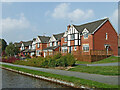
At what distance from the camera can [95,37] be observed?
113 ft

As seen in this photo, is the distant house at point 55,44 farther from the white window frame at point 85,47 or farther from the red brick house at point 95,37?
the white window frame at point 85,47

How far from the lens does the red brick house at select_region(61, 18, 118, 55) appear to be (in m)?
34.6

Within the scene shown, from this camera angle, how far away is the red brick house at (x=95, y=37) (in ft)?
114

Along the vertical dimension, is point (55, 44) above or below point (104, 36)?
below

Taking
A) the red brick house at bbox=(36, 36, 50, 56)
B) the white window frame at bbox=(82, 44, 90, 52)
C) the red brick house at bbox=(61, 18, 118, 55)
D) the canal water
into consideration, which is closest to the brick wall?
the red brick house at bbox=(61, 18, 118, 55)

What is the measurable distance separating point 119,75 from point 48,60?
45.5ft

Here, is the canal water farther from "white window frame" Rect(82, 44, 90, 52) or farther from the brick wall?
the brick wall

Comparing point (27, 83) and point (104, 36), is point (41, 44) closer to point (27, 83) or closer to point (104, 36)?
point (104, 36)

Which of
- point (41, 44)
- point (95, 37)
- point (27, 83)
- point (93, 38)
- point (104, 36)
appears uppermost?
point (104, 36)

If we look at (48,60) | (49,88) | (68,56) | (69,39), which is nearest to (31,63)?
(48,60)

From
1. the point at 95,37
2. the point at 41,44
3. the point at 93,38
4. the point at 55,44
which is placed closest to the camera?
the point at 93,38

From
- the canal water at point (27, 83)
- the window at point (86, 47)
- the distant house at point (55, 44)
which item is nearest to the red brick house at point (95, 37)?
the window at point (86, 47)

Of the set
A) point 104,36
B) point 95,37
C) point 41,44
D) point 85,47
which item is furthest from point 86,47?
point 41,44

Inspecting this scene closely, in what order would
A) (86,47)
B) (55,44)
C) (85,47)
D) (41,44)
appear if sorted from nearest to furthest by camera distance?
(86,47) → (85,47) → (55,44) → (41,44)
